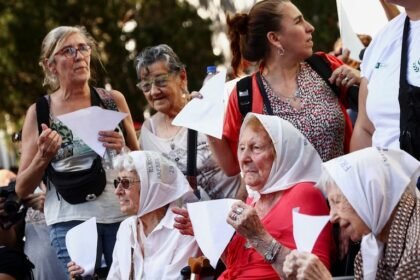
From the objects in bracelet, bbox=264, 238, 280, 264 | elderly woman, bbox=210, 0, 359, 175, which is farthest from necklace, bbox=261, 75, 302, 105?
bracelet, bbox=264, 238, 280, 264

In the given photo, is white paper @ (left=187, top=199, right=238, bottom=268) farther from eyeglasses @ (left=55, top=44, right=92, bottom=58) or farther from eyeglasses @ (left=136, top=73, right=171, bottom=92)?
eyeglasses @ (left=55, top=44, right=92, bottom=58)

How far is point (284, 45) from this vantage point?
5676mm

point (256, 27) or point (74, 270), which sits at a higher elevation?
point (256, 27)

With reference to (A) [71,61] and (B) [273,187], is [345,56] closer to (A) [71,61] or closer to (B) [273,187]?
(A) [71,61]

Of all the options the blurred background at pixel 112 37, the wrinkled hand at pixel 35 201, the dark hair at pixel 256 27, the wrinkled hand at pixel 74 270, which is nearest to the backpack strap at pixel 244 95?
the dark hair at pixel 256 27

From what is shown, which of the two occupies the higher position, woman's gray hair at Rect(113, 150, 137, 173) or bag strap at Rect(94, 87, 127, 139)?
bag strap at Rect(94, 87, 127, 139)

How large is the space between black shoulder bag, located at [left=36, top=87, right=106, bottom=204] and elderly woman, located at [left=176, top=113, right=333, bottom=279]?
1308 mm

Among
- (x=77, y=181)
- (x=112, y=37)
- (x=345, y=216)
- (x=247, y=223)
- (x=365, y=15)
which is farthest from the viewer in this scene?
(x=112, y=37)

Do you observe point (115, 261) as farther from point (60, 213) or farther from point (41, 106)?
point (41, 106)

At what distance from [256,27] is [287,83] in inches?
14.8

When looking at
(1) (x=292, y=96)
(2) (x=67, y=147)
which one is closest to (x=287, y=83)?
(1) (x=292, y=96)

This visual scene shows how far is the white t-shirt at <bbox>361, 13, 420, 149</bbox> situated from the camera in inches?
186

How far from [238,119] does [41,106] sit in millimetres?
1278

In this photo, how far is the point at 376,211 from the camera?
13.4 ft
